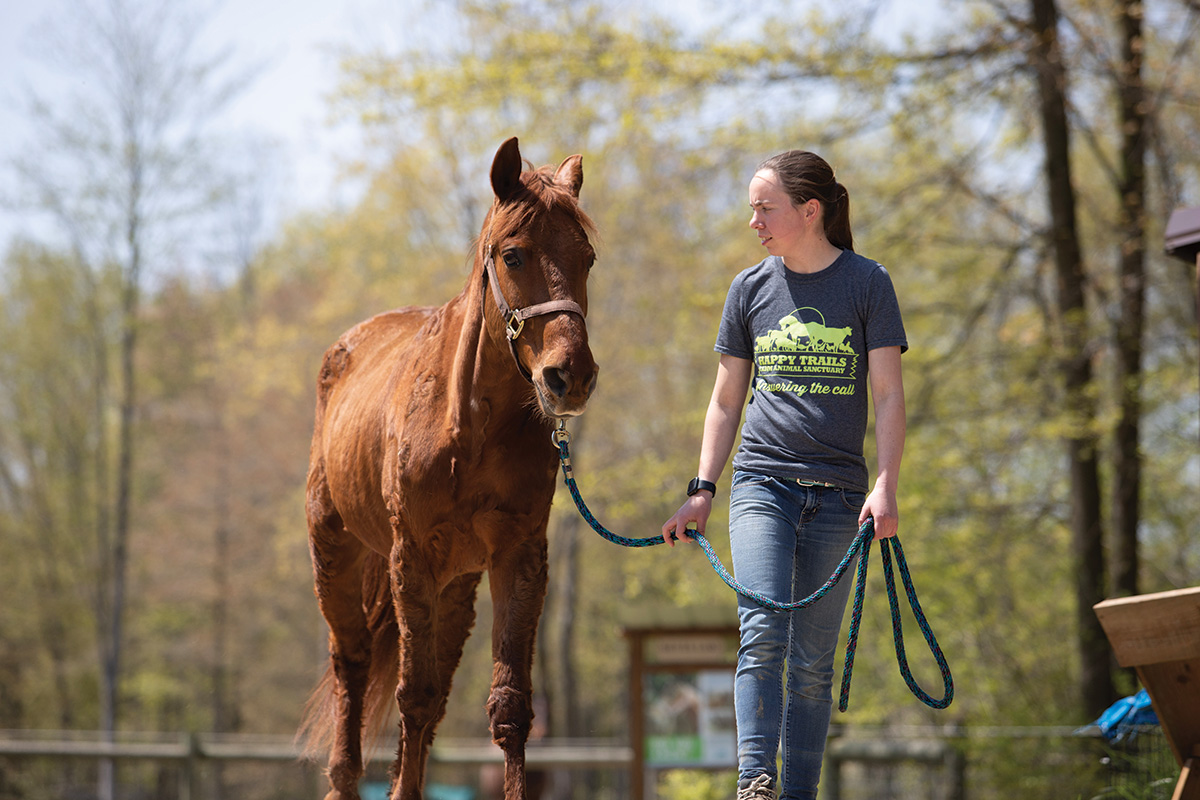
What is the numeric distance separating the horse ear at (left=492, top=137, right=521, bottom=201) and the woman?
0.78m

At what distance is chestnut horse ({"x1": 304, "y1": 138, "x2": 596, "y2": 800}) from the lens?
3.08 meters

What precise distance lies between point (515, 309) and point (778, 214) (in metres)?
0.83

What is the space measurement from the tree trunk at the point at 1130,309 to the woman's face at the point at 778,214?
236 inches

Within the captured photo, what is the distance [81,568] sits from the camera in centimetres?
2381

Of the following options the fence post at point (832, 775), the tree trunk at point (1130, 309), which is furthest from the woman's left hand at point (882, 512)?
the tree trunk at point (1130, 309)

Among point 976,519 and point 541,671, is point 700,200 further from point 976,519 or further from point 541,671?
point 541,671

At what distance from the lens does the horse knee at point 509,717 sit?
325cm

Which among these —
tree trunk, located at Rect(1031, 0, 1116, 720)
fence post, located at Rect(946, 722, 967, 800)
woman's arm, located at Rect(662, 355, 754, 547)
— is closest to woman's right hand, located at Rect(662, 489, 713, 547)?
woman's arm, located at Rect(662, 355, 754, 547)

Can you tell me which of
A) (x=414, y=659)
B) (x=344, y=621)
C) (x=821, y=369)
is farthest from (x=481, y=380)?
(x=344, y=621)

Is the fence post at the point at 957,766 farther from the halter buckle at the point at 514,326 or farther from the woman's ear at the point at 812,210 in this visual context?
the halter buckle at the point at 514,326

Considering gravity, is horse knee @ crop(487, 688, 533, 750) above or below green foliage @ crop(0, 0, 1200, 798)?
below

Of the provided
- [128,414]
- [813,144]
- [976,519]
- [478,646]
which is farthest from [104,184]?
[976,519]

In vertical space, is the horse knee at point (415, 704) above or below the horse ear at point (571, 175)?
below

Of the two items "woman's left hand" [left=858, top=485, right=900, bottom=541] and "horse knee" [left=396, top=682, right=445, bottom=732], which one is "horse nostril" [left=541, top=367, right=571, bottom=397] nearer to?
"woman's left hand" [left=858, top=485, right=900, bottom=541]
